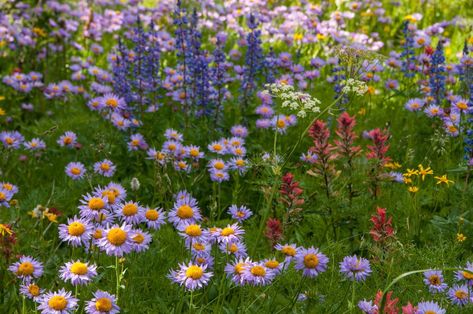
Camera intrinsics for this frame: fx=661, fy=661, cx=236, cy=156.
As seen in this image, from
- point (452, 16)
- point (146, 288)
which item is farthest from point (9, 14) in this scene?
point (452, 16)

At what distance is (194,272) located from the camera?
2314 mm

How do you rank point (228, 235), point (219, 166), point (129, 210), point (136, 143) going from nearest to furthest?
point (228, 235) < point (129, 210) < point (219, 166) < point (136, 143)

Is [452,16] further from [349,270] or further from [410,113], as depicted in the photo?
[349,270]

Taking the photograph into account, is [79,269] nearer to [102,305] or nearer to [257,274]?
[102,305]

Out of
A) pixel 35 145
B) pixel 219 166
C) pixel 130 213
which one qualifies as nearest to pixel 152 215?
pixel 130 213

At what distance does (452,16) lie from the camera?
27.9 feet

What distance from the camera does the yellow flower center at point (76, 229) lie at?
8.04ft

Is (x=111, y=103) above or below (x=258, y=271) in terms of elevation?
below

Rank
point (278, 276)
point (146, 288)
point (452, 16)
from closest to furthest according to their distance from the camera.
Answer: point (278, 276) < point (146, 288) < point (452, 16)

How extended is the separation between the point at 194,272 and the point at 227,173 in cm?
148

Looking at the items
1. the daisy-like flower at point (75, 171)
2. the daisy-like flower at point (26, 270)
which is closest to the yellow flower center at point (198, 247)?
the daisy-like flower at point (26, 270)

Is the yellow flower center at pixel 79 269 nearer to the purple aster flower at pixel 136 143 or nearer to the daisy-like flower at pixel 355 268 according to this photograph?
the daisy-like flower at pixel 355 268

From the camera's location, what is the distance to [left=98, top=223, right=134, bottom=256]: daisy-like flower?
2.28 metres

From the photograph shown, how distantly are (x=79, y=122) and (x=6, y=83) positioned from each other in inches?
40.9
